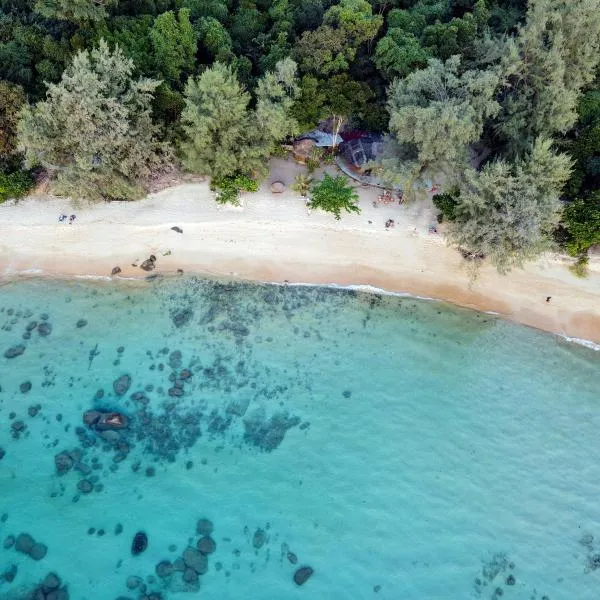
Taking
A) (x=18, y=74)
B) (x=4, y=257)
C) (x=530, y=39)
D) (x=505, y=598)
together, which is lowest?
(x=505, y=598)

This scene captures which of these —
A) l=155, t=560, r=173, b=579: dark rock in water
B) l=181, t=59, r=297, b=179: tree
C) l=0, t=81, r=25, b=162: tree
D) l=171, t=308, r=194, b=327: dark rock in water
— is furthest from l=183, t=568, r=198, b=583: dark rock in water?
l=0, t=81, r=25, b=162: tree

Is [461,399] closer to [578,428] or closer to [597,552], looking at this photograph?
[578,428]

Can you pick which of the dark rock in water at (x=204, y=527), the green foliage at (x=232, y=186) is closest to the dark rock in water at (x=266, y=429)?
the dark rock in water at (x=204, y=527)

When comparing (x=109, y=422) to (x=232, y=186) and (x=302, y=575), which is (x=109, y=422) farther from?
(x=232, y=186)

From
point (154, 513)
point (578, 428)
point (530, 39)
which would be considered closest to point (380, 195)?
point (530, 39)

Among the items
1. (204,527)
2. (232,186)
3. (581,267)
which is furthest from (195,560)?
(581,267)

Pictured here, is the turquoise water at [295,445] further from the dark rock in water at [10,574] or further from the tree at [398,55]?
the tree at [398,55]
